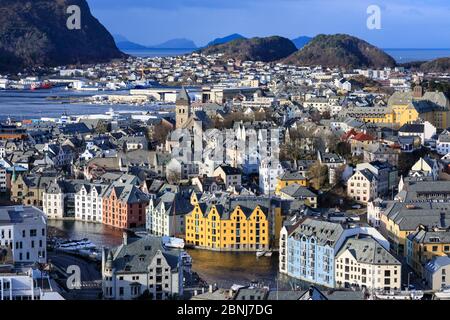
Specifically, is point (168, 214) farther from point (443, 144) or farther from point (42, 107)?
point (42, 107)

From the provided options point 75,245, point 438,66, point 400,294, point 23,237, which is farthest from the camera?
point 438,66

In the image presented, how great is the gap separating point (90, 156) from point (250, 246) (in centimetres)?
494

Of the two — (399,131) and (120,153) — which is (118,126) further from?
(399,131)

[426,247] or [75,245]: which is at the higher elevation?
[426,247]

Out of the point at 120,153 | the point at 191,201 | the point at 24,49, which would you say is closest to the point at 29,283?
the point at 191,201

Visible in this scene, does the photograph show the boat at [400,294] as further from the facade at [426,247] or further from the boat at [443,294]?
the facade at [426,247]

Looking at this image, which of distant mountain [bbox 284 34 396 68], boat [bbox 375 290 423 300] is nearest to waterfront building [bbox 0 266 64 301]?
boat [bbox 375 290 423 300]

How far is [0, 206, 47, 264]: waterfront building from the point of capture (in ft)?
22.4

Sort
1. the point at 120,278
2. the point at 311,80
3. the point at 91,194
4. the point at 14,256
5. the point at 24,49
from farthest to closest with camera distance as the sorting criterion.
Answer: the point at 24,49, the point at 311,80, the point at 91,194, the point at 14,256, the point at 120,278

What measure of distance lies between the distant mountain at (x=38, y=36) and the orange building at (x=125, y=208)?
3299 cm

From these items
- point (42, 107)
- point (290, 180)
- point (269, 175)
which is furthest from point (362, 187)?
point (42, 107)

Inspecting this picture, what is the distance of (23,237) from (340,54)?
30.1m

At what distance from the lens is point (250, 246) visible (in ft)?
27.1

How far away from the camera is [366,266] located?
21.5ft
